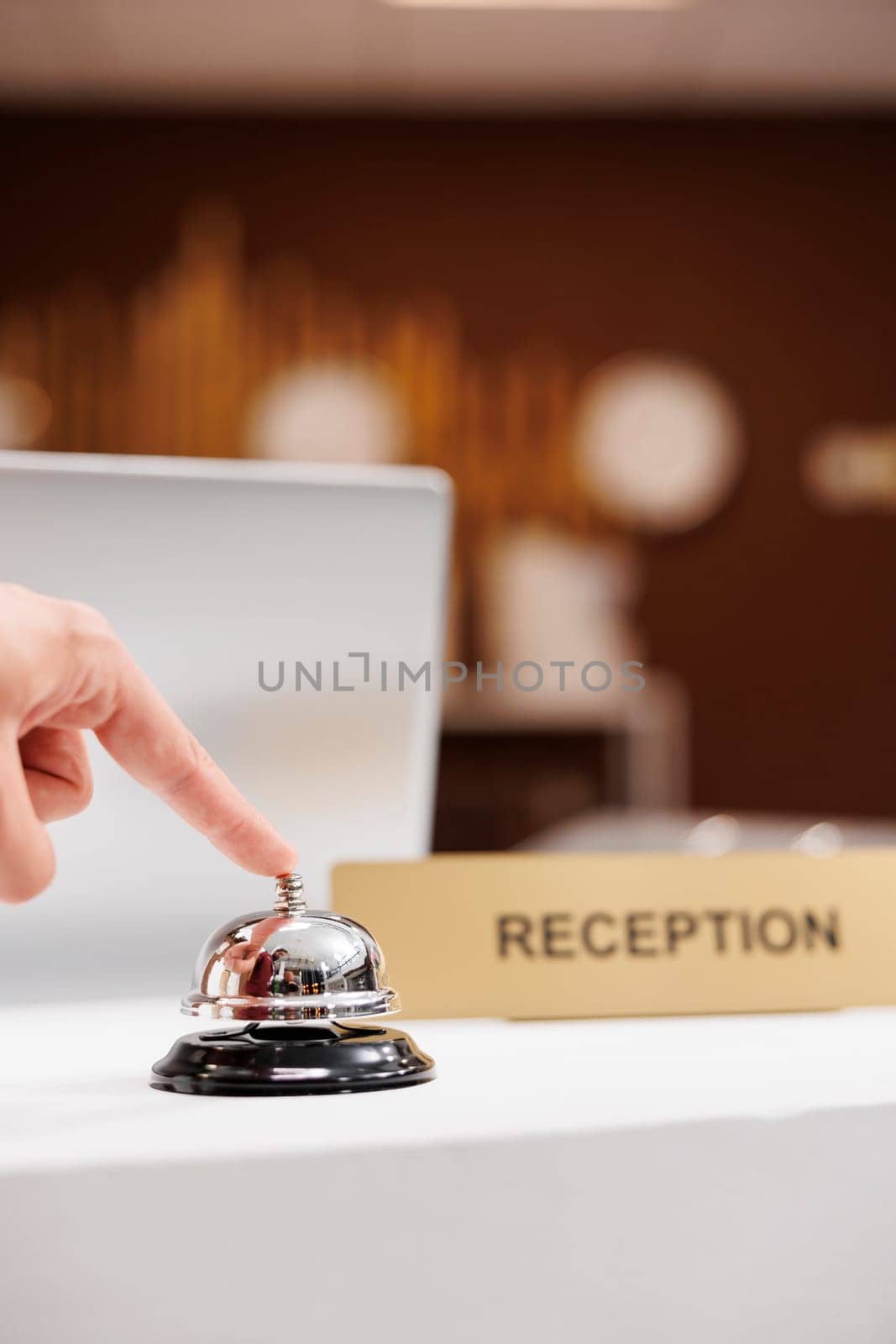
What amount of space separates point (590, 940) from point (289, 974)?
20cm

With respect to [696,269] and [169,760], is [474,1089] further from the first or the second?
[696,269]

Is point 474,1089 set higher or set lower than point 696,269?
lower

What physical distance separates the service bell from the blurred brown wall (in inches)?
167

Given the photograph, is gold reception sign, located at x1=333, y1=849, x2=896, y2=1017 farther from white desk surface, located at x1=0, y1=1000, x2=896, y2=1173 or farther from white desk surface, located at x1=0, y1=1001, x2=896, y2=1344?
white desk surface, located at x1=0, y1=1001, x2=896, y2=1344

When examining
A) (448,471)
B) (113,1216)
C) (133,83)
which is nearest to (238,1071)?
(113,1216)

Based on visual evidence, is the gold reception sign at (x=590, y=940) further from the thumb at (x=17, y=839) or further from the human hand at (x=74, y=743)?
the thumb at (x=17, y=839)

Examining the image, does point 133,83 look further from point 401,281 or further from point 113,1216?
point 113,1216

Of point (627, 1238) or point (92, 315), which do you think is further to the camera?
point (92, 315)

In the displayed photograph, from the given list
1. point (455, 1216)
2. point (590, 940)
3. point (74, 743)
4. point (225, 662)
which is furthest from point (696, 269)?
Answer: point (455, 1216)

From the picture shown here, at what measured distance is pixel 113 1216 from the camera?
0.40 meters

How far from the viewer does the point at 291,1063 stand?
1.58 ft

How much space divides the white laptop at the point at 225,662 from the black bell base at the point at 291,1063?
25 centimetres

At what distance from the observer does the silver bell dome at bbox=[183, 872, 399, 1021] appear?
1.60 ft

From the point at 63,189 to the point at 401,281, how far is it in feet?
3.66
